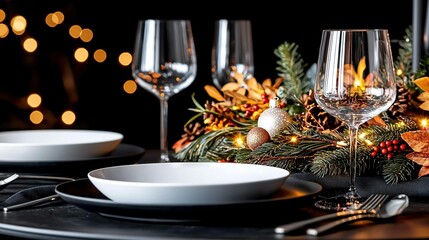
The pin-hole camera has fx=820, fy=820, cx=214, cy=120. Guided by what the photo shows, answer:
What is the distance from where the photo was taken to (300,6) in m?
3.09

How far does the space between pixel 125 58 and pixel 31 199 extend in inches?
88.1

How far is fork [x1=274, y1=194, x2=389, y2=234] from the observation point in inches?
32.0

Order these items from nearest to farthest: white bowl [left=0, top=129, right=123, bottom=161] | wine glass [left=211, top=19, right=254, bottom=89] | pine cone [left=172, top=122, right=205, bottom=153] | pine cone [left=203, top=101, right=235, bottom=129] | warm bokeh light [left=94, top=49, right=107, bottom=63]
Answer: white bowl [left=0, top=129, right=123, bottom=161], pine cone [left=203, top=101, right=235, bottom=129], pine cone [left=172, top=122, right=205, bottom=153], wine glass [left=211, top=19, right=254, bottom=89], warm bokeh light [left=94, top=49, right=107, bottom=63]

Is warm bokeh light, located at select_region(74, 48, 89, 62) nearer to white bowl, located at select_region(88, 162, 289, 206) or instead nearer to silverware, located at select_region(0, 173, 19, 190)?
silverware, located at select_region(0, 173, 19, 190)

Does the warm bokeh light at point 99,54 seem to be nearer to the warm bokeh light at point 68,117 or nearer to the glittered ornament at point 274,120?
the warm bokeh light at point 68,117

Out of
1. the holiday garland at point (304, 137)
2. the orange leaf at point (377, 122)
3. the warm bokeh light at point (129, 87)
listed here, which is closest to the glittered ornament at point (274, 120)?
the holiday garland at point (304, 137)

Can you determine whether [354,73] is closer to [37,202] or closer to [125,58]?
[37,202]

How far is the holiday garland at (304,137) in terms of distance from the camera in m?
1.14

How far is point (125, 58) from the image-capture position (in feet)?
10.6

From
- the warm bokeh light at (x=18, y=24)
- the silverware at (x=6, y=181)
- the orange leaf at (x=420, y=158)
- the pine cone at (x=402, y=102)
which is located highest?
the warm bokeh light at (x=18, y=24)

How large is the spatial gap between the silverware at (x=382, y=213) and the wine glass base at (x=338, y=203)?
0.04 metres

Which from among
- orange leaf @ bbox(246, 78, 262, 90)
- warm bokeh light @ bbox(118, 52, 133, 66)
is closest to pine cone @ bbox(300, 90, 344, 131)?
orange leaf @ bbox(246, 78, 262, 90)

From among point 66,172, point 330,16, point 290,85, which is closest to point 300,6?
point 330,16

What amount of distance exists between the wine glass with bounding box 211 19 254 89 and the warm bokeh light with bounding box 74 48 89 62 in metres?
1.24
